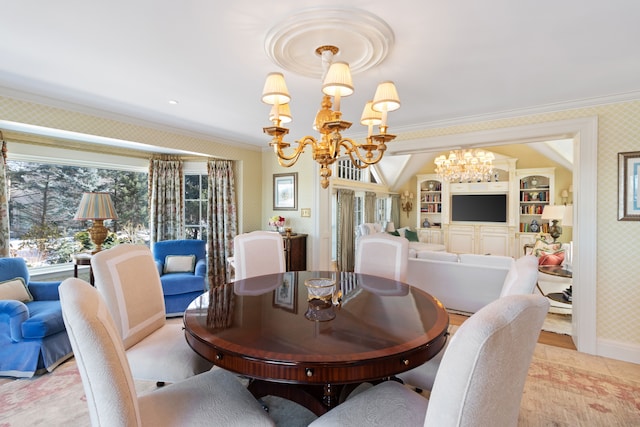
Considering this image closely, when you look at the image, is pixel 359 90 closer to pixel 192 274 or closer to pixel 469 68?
pixel 469 68

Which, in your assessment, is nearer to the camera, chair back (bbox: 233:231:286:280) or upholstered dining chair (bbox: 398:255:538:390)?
upholstered dining chair (bbox: 398:255:538:390)

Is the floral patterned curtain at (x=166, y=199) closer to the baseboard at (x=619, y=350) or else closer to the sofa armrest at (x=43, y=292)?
the sofa armrest at (x=43, y=292)

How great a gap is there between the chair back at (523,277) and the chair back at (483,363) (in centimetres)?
56

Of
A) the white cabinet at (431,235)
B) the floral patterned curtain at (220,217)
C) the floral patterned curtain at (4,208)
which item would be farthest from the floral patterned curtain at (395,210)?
the floral patterned curtain at (4,208)

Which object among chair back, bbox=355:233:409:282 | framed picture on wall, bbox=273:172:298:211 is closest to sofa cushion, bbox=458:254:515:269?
chair back, bbox=355:233:409:282

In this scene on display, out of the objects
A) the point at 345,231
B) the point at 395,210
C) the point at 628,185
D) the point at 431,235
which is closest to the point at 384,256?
the point at 628,185

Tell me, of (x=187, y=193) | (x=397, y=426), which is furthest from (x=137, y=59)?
(x=187, y=193)

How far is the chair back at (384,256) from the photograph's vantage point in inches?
106

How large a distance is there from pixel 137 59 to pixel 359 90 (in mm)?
1657

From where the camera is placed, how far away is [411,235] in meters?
7.76

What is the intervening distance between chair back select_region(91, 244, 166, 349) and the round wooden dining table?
0.39 m

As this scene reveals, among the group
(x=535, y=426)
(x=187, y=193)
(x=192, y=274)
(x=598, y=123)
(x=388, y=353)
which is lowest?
(x=535, y=426)

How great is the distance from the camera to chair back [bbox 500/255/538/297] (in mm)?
1359

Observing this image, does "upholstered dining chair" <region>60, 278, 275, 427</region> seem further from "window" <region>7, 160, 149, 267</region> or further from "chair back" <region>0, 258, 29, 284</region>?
"window" <region>7, 160, 149, 267</region>
